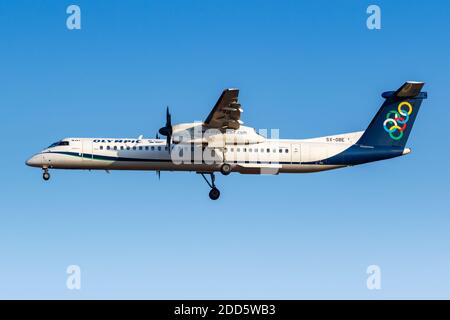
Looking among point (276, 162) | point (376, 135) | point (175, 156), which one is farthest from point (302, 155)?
point (175, 156)

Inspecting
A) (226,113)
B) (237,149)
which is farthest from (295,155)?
(226,113)

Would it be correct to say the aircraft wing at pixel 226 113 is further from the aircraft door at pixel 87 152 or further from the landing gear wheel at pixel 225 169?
the aircraft door at pixel 87 152

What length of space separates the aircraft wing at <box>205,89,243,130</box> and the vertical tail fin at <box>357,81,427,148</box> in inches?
271

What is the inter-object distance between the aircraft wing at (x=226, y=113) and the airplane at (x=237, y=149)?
25cm

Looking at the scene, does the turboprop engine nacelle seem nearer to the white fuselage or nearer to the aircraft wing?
the white fuselage

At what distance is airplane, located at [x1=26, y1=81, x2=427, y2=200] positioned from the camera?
1443 inches

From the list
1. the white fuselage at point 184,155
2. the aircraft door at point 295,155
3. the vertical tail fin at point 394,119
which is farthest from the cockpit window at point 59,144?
the vertical tail fin at point 394,119

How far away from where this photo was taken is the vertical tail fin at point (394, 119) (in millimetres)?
38031

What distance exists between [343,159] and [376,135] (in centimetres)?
207

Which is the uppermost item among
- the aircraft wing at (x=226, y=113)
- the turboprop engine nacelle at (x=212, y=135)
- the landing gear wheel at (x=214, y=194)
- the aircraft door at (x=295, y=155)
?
the aircraft wing at (x=226, y=113)

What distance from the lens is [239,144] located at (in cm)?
3681

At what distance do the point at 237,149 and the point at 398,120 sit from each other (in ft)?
26.6
